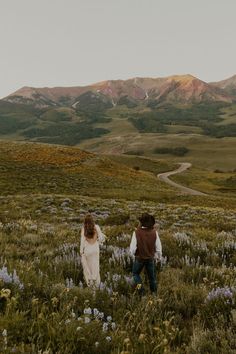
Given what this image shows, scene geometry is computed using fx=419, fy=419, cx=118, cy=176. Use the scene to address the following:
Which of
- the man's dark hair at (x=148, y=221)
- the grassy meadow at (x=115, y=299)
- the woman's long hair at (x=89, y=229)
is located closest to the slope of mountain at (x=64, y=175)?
the grassy meadow at (x=115, y=299)

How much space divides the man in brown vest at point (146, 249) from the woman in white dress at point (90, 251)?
2.46ft

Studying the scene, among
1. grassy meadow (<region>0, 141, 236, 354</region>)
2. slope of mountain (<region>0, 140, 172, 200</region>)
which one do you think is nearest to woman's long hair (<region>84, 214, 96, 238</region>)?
grassy meadow (<region>0, 141, 236, 354</region>)

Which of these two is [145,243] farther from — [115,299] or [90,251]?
[115,299]

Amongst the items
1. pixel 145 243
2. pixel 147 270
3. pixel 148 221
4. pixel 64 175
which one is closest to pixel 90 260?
pixel 145 243

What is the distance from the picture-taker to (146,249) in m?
8.16

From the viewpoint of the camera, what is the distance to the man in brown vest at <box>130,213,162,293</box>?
25.6 ft

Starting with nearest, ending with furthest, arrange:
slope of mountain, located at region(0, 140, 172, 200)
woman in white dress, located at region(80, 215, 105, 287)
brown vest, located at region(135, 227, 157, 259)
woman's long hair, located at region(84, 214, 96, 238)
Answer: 1. woman in white dress, located at region(80, 215, 105, 287)
2. brown vest, located at region(135, 227, 157, 259)
3. woman's long hair, located at region(84, 214, 96, 238)
4. slope of mountain, located at region(0, 140, 172, 200)

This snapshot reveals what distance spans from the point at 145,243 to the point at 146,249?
15 centimetres

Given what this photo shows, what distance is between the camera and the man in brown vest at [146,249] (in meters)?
7.82

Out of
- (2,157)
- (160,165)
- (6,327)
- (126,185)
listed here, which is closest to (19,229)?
(6,327)

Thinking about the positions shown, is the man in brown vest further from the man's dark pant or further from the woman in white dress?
the woman in white dress

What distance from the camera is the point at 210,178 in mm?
Answer: 101438

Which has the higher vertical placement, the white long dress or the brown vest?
the brown vest

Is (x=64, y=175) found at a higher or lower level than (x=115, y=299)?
lower
